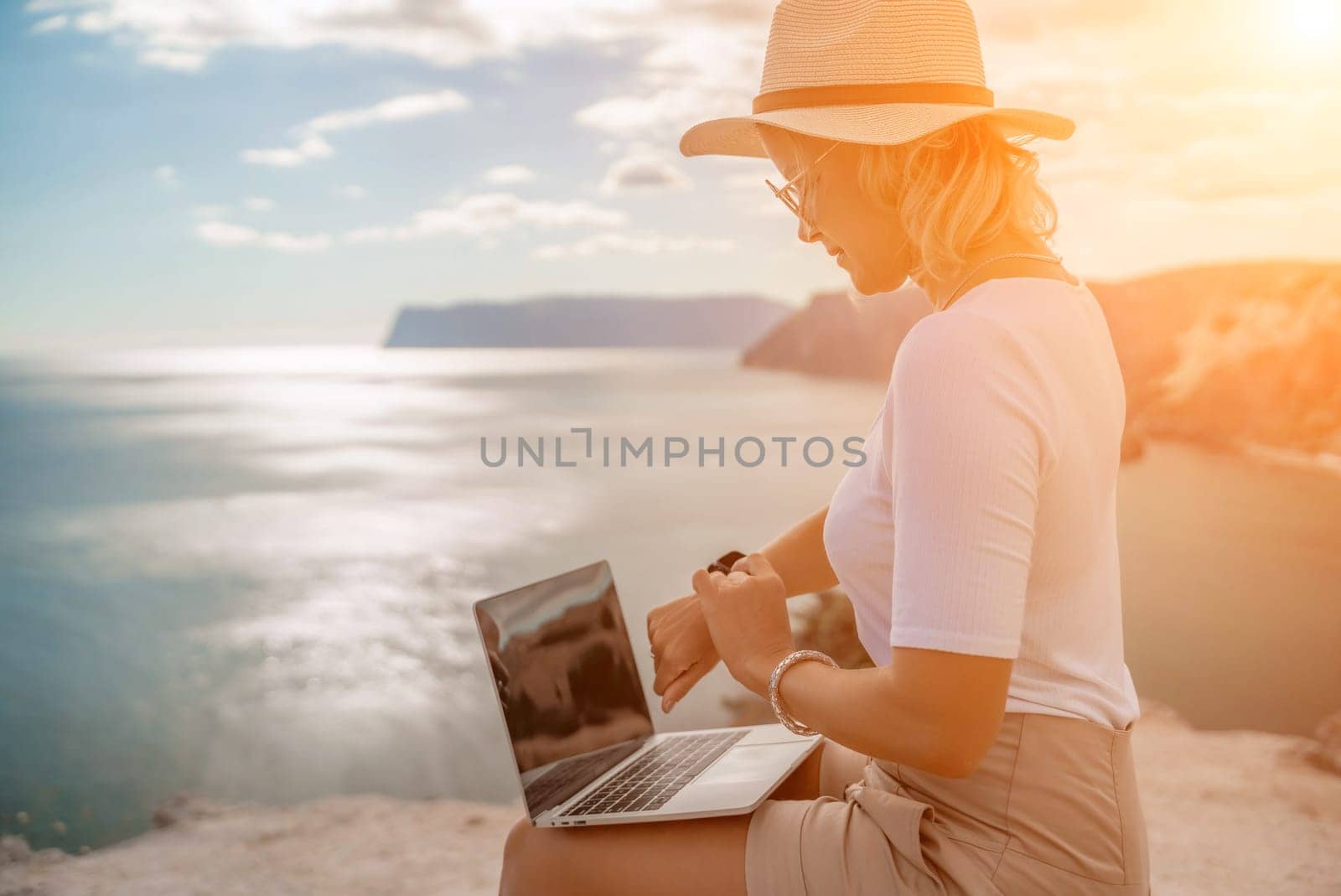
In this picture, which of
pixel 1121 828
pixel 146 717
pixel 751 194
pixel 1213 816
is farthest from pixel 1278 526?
pixel 146 717

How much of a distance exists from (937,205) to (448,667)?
9.60 feet

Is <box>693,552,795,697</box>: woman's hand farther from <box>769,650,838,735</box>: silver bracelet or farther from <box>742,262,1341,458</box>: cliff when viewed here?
<box>742,262,1341,458</box>: cliff

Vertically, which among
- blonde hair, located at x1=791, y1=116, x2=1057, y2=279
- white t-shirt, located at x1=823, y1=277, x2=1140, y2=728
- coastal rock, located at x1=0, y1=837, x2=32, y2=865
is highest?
blonde hair, located at x1=791, y1=116, x2=1057, y2=279

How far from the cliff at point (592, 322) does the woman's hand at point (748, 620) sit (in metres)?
3.69

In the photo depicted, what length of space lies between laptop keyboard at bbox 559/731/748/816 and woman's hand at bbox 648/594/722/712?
73mm

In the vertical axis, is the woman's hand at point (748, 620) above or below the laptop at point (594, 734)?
above

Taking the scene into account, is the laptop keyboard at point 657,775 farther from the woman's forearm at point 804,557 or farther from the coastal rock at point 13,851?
the coastal rock at point 13,851

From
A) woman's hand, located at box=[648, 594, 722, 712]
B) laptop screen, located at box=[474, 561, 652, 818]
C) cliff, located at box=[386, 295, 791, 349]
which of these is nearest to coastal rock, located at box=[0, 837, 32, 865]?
laptop screen, located at box=[474, 561, 652, 818]

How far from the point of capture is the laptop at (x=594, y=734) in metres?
0.94

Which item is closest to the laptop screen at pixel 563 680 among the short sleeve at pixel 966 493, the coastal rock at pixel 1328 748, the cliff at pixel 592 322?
the short sleeve at pixel 966 493

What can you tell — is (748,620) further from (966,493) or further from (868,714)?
(966,493)

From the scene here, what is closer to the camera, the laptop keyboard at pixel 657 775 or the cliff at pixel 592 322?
the laptop keyboard at pixel 657 775

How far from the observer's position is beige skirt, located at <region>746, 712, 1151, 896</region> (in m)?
0.81

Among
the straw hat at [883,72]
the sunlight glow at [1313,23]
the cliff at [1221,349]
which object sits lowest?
the cliff at [1221,349]
